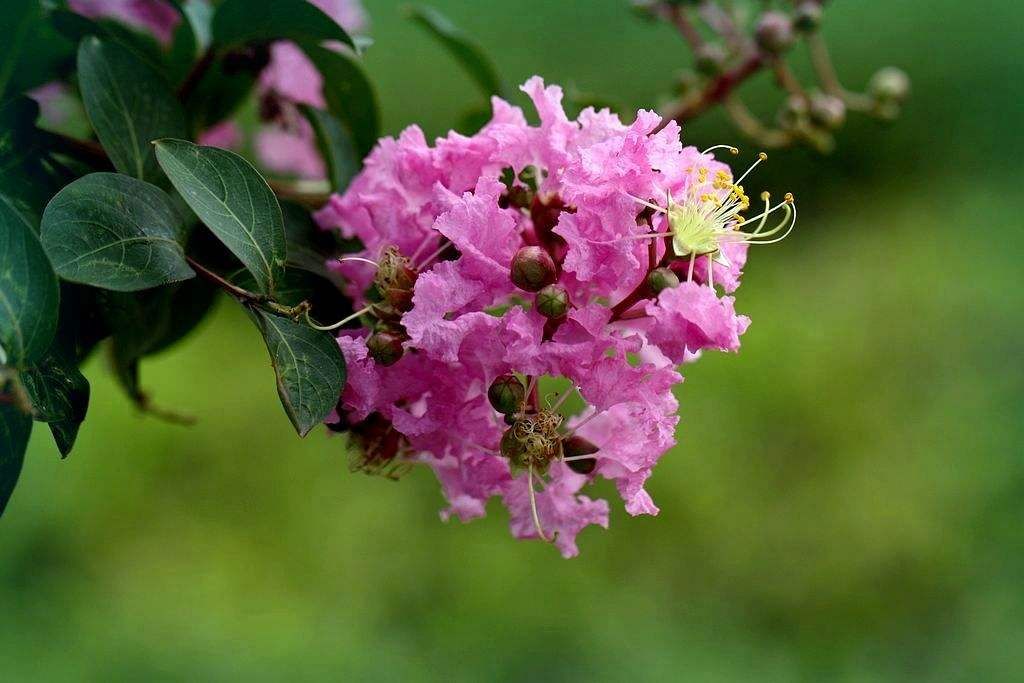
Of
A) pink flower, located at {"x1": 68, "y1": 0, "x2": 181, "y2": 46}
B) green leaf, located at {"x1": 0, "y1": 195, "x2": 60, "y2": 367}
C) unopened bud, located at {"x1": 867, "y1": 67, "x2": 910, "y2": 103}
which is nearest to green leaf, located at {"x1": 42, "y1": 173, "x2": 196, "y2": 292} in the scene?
green leaf, located at {"x1": 0, "y1": 195, "x2": 60, "y2": 367}

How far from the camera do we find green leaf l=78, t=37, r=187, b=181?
43 cm

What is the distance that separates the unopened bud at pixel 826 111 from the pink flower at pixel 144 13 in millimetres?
420

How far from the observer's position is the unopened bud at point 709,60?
0.69m

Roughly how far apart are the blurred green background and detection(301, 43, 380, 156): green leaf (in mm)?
703

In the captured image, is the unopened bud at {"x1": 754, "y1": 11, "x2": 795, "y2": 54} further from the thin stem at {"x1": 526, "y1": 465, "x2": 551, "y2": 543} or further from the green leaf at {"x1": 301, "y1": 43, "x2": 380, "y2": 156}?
the thin stem at {"x1": 526, "y1": 465, "x2": 551, "y2": 543}

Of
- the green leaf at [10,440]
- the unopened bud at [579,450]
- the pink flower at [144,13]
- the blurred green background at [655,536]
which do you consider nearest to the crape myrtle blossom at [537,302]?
the unopened bud at [579,450]

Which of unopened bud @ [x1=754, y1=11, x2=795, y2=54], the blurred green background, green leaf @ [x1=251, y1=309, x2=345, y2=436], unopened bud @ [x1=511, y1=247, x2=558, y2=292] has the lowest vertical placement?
the blurred green background

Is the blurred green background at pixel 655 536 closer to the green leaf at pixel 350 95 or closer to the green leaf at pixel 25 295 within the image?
the green leaf at pixel 350 95

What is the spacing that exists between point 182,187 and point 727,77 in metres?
0.45

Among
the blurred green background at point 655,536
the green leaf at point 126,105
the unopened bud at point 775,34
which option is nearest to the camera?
the green leaf at point 126,105

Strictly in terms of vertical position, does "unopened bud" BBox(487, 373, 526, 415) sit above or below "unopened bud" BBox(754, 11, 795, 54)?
above

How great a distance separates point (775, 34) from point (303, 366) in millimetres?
447

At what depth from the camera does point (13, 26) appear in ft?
1.63

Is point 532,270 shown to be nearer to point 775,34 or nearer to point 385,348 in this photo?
point 385,348
